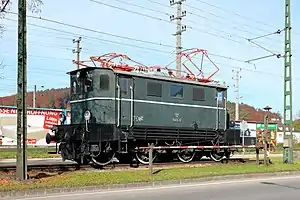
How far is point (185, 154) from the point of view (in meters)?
21.1

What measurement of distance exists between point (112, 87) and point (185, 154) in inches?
211

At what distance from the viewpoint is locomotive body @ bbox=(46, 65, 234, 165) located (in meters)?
17.8

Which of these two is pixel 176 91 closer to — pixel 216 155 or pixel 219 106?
pixel 219 106

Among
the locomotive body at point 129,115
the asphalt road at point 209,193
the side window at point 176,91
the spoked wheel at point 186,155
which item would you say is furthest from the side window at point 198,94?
the asphalt road at point 209,193

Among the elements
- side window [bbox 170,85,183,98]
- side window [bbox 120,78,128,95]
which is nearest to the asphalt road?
side window [bbox 120,78,128,95]

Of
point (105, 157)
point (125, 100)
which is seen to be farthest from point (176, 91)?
point (105, 157)

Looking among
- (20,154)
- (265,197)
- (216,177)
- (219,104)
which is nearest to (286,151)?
(219,104)

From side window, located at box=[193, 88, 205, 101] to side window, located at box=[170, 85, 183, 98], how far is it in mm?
933

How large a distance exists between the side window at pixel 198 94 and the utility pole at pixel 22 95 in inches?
399

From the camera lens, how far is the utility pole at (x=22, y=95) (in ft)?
42.3

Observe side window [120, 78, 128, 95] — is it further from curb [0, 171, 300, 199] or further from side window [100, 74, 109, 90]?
curb [0, 171, 300, 199]

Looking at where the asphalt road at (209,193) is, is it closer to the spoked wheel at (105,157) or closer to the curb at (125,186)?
the curb at (125,186)

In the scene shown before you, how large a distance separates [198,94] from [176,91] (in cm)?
154

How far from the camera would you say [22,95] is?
42.8ft
